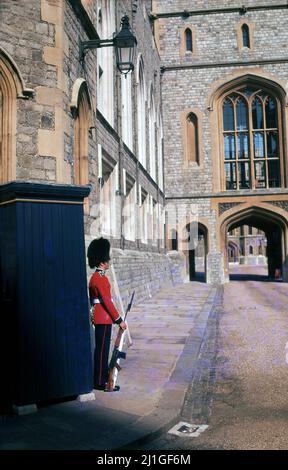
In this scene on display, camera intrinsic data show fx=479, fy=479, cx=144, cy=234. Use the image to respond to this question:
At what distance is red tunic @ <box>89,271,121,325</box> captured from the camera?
4773mm

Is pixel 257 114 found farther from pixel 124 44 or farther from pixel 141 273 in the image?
pixel 124 44

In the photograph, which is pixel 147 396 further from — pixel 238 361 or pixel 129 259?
pixel 129 259

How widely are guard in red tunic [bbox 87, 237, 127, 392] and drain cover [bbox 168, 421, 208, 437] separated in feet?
3.43

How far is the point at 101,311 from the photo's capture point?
4.83 metres

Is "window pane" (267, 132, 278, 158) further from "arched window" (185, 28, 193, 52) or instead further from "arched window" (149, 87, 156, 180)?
"arched window" (149, 87, 156, 180)

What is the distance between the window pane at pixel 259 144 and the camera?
28.2 meters

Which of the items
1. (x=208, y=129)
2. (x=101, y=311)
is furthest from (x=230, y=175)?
(x=101, y=311)

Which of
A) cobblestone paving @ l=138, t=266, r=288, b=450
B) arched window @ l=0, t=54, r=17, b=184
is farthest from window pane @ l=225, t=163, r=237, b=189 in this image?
arched window @ l=0, t=54, r=17, b=184

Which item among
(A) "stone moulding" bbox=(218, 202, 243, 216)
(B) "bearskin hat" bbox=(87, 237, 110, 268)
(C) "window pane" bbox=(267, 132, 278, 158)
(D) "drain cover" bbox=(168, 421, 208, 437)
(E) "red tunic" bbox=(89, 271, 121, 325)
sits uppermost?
(C) "window pane" bbox=(267, 132, 278, 158)

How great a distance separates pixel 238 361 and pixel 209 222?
20652 mm

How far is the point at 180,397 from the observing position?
462 centimetres

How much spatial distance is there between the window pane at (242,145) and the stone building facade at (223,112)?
6 centimetres

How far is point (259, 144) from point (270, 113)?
186 centimetres

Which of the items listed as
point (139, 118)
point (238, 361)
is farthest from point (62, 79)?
point (139, 118)
